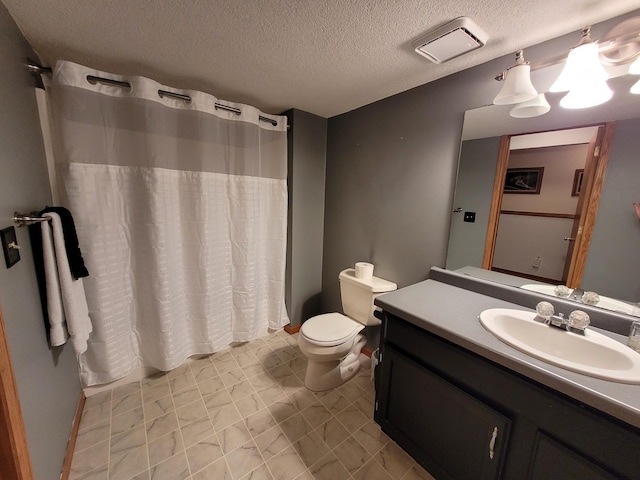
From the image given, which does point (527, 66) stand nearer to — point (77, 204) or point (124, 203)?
point (124, 203)

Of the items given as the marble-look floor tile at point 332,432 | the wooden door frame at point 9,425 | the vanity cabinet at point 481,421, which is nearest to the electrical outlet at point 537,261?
the vanity cabinet at point 481,421

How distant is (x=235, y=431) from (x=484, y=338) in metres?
1.45

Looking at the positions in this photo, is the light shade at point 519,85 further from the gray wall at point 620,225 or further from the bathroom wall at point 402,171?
the gray wall at point 620,225

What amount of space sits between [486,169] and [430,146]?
374 millimetres

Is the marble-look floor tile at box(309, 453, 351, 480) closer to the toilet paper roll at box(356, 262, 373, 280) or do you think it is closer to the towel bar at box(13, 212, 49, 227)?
the toilet paper roll at box(356, 262, 373, 280)

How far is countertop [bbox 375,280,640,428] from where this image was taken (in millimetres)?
706

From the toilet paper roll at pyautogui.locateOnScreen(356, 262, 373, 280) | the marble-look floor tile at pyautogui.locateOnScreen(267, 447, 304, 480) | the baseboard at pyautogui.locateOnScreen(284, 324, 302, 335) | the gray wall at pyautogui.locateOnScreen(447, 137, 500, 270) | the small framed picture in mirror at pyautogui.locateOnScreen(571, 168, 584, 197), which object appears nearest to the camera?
the small framed picture in mirror at pyautogui.locateOnScreen(571, 168, 584, 197)

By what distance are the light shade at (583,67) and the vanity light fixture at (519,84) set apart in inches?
4.8

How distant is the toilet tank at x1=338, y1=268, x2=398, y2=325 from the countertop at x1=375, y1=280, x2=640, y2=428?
0.38 m

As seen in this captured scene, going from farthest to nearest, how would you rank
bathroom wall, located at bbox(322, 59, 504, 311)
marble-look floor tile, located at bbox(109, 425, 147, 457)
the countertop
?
1. bathroom wall, located at bbox(322, 59, 504, 311)
2. marble-look floor tile, located at bbox(109, 425, 147, 457)
3. the countertop

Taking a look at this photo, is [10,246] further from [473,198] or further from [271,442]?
[473,198]

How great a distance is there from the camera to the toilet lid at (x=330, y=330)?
1708 mm

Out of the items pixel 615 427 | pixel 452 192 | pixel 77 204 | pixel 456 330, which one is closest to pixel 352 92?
pixel 452 192

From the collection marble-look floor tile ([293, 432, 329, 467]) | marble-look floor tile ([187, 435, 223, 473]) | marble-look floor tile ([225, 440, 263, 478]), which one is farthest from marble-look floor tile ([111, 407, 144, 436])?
marble-look floor tile ([293, 432, 329, 467])
